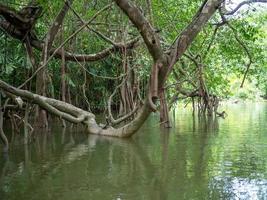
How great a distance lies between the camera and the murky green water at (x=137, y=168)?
475 cm

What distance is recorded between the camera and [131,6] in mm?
5773

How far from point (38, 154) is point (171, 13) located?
17.5 ft

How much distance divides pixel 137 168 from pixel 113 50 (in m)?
5.10

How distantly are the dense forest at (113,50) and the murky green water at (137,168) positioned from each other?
619 millimetres

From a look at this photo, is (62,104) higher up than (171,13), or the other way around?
(171,13)

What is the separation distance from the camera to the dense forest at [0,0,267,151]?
6.78m

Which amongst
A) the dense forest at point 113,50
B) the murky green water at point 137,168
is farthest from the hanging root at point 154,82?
the murky green water at point 137,168

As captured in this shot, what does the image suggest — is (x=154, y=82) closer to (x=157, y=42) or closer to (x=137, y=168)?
(x=157, y=42)

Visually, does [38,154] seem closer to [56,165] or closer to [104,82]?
[56,165]

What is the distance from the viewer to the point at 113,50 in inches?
424

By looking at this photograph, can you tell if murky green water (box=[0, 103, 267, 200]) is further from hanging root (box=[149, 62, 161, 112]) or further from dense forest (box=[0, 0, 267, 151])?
hanging root (box=[149, 62, 161, 112])

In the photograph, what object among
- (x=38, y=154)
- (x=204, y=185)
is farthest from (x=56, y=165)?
(x=204, y=185)

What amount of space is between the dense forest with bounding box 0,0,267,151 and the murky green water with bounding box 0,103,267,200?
619 mm

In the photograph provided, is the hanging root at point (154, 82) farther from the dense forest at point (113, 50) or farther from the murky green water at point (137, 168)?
the murky green water at point (137, 168)
